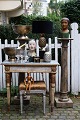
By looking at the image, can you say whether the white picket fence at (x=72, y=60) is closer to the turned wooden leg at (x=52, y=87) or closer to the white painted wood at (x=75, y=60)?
the white painted wood at (x=75, y=60)

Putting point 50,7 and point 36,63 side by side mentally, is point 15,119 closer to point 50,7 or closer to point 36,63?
point 36,63

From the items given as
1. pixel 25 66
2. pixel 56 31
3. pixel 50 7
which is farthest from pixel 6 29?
pixel 50 7

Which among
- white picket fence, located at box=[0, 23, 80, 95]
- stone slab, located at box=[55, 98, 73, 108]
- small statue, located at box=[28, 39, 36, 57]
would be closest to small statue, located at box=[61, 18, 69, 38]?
small statue, located at box=[28, 39, 36, 57]

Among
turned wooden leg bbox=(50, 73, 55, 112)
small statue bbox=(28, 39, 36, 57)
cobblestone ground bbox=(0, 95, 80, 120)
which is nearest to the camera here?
cobblestone ground bbox=(0, 95, 80, 120)

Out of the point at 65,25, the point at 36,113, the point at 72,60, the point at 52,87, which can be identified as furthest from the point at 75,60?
the point at 36,113

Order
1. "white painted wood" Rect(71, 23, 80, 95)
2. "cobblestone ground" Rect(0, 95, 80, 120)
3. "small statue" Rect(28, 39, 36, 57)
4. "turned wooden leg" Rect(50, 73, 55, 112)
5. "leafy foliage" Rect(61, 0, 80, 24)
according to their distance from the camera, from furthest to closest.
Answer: "leafy foliage" Rect(61, 0, 80, 24)
"white painted wood" Rect(71, 23, 80, 95)
"small statue" Rect(28, 39, 36, 57)
"turned wooden leg" Rect(50, 73, 55, 112)
"cobblestone ground" Rect(0, 95, 80, 120)

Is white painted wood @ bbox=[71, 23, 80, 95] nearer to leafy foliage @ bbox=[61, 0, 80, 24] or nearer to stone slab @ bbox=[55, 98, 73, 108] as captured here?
stone slab @ bbox=[55, 98, 73, 108]

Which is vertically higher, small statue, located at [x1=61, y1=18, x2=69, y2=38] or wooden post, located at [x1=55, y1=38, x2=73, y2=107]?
small statue, located at [x1=61, y1=18, x2=69, y2=38]

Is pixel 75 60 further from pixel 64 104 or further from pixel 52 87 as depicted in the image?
pixel 52 87

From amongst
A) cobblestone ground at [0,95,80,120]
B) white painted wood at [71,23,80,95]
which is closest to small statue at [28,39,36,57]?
cobblestone ground at [0,95,80,120]

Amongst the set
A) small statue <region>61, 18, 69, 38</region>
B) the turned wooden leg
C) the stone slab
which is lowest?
the stone slab

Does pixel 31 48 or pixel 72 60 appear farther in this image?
pixel 72 60

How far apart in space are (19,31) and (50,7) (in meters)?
31.6

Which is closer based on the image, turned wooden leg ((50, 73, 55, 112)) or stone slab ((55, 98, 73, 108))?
turned wooden leg ((50, 73, 55, 112))
